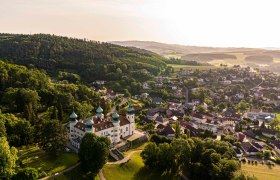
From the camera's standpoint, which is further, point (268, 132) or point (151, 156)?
point (268, 132)

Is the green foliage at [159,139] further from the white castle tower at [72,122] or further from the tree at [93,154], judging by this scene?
the white castle tower at [72,122]

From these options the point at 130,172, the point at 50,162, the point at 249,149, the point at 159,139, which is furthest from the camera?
the point at 249,149

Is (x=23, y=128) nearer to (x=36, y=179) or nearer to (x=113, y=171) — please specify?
(x=36, y=179)

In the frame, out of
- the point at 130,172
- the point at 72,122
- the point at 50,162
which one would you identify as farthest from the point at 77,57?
the point at 130,172

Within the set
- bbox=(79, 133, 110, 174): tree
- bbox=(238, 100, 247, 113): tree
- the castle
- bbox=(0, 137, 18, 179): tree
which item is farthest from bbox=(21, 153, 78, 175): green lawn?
bbox=(238, 100, 247, 113): tree

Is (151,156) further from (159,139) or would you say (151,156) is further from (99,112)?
(99,112)

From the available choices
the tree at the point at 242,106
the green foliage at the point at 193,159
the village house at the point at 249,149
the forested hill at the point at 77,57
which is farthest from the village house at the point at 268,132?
the forested hill at the point at 77,57
